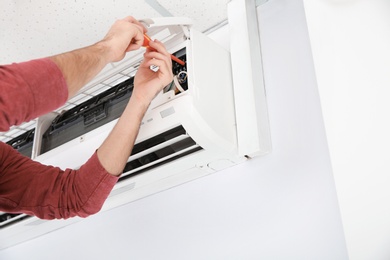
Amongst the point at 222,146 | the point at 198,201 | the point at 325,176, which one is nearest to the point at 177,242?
the point at 198,201

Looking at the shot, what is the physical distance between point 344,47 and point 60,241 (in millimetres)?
1785

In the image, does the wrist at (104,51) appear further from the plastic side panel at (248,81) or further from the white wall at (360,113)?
the white wall at (360,113)

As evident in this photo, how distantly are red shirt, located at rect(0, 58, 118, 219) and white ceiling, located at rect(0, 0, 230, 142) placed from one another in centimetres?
55

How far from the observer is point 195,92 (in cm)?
110

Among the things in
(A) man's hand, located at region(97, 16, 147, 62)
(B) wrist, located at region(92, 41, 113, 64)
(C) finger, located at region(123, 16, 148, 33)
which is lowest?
(B) wrist, located at region(92, 41, 113, 64)

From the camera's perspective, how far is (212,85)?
4.02 ft

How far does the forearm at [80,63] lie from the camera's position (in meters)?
0.86

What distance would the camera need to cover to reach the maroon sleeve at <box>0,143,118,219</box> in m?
1.10

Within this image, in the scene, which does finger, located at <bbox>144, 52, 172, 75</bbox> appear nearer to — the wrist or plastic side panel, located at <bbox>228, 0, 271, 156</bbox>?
the wrist

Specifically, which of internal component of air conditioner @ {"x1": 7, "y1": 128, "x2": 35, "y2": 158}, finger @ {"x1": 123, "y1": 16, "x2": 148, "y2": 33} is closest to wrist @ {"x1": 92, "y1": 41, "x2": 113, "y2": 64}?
finger @ {"x1": 123, "y1": 16, "x2": 148, "y2": 33}

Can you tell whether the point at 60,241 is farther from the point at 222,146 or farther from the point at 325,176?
the point at 325,176

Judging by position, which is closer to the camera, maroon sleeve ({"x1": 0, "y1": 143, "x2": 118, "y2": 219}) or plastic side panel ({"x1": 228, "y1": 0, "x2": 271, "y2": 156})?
maroon sleeve ({"x1": 0, "y1": 143, "x2": 118, "y2": 219})

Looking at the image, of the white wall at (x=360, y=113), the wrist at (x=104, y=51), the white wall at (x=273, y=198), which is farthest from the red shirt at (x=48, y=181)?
the white wall at (x=360, y=113)

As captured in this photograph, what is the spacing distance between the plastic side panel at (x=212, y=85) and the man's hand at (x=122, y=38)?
0.19 metres
